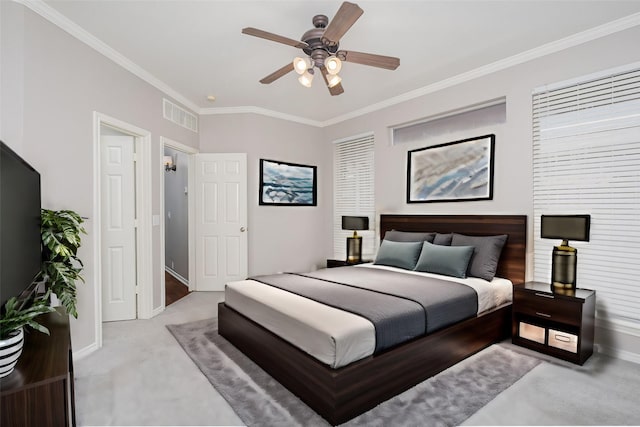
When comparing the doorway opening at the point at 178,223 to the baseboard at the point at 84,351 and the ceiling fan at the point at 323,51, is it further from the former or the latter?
the ceiling fan at the point at 323,51

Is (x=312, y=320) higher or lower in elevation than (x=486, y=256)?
lower

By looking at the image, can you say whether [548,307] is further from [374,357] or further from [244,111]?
[244,111]

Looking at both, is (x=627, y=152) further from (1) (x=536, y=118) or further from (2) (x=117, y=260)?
(2) (x=117, y=260)

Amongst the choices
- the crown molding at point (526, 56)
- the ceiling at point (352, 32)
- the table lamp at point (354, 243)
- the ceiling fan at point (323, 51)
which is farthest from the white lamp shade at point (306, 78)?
the table lamp at point (354, 243)

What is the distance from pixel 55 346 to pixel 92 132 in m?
2.03

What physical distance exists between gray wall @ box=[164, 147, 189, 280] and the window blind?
7.91 feet

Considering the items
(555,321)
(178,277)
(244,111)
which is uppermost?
(244,111)

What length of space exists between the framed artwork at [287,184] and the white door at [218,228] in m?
0.37

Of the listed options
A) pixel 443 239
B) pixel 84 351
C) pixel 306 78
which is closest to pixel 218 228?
pixel 84 351

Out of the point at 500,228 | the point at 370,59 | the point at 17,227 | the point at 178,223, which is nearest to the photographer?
the point at 17,227

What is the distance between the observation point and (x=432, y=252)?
137 inches

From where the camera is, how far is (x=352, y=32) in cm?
283

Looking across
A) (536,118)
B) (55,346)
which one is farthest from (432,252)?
(55,346)

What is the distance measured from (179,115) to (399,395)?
4068 mm
